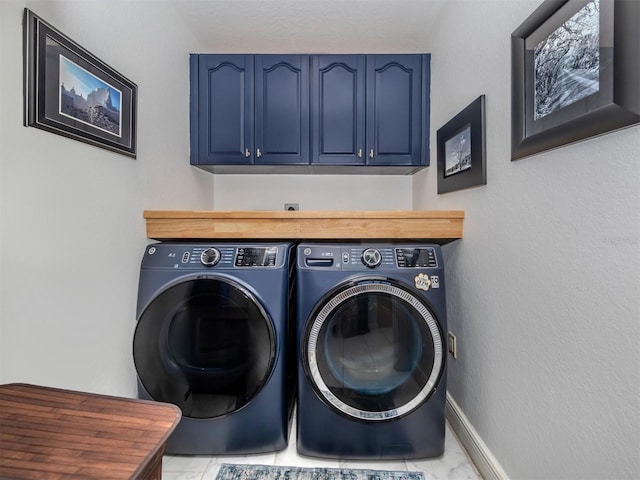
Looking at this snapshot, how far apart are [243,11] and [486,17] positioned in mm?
1297

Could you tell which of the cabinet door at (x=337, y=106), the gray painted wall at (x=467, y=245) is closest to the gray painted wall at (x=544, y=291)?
the gray painted wall at (x=467, y=245)

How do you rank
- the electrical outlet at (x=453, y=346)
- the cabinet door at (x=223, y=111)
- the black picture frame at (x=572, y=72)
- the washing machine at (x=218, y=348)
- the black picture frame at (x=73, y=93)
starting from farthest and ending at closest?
the cabinet door at (x=223, y=111) → the electrical outlet at (x=453, y=346) → the washing machine at (x=218, y=348) → the black picture frame at (x=73, y=93) → the black picture frame at (x=572, y=72)

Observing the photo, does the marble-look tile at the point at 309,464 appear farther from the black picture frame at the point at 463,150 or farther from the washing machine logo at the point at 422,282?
the black picture frame at the point at 463,150

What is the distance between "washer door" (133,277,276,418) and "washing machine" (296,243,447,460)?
0.65ft

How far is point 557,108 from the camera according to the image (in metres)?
0.90

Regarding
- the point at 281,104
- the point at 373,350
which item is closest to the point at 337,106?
the point at 281,104

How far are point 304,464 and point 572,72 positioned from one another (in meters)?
1.73

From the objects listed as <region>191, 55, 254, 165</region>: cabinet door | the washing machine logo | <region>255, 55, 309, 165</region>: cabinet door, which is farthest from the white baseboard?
<region>191, 55, 254, 165</region>: cabinet door

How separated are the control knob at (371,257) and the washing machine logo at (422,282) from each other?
0.18 metres

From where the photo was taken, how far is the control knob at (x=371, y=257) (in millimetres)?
1361

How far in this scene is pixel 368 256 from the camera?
4.51 feet

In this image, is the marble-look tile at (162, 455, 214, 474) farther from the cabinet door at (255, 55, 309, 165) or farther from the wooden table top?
the cabinet door at (255, 55, 309, 165)

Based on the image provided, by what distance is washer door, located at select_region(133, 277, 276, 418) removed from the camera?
1.33 m

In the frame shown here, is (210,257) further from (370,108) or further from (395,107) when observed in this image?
(395,107)
